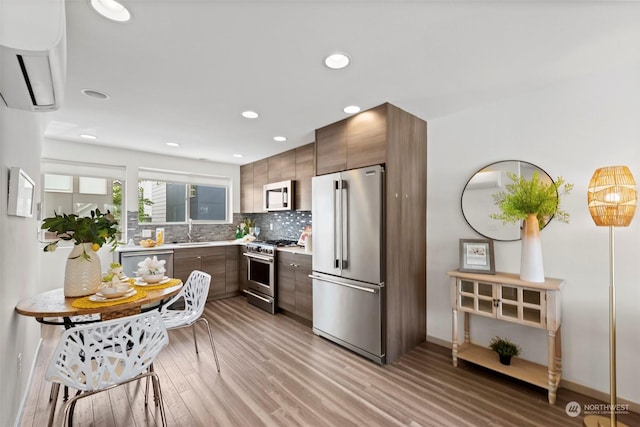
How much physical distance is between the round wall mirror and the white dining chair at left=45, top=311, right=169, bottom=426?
274cm

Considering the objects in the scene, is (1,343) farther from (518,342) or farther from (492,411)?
(518,342)

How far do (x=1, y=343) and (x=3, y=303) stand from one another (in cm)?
21

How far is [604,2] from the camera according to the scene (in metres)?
1.38

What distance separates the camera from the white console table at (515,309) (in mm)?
1952

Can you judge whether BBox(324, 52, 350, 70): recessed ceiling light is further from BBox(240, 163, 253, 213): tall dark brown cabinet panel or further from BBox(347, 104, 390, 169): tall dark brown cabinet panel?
BBox(240, 163, 253, 213): tall dark brown cabinet panel

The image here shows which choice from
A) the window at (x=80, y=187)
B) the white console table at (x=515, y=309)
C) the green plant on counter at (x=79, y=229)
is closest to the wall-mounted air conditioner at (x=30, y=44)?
the green plant on counter at (x=79, y=229)

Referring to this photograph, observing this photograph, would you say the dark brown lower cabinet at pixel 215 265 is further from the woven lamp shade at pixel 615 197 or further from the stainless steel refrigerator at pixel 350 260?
the woven lamp shade at pixel 615 197

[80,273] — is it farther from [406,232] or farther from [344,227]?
[406,232]

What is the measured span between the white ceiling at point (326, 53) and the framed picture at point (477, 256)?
1315 millimetres

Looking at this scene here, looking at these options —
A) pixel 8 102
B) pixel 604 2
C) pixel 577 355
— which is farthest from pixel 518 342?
pixel 8 102

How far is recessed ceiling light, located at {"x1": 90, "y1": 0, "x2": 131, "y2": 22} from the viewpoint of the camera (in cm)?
133

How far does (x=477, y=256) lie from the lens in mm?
2443

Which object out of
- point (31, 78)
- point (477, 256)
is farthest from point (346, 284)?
point (31, 78)

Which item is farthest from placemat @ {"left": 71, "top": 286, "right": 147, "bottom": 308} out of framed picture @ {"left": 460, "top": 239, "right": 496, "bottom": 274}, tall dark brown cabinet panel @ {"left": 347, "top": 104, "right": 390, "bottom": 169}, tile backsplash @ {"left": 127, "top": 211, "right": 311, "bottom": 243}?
tile backsplash @ {"left": 127, "top": 211, "right": 311, "bottom": 243}
